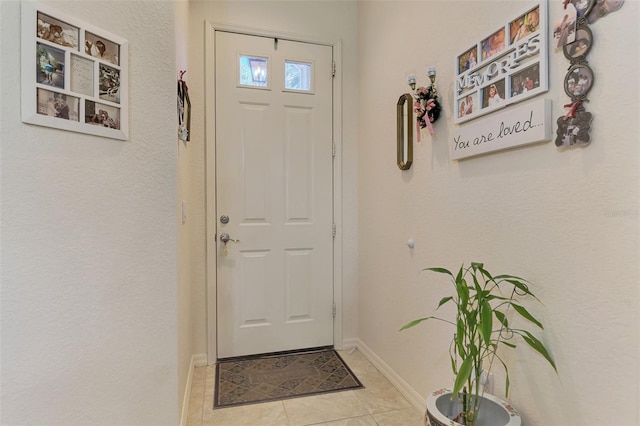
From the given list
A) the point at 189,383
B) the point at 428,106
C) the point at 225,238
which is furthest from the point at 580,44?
the point at 189,383

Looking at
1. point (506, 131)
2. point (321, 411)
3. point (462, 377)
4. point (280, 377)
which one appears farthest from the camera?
point (280, 377)

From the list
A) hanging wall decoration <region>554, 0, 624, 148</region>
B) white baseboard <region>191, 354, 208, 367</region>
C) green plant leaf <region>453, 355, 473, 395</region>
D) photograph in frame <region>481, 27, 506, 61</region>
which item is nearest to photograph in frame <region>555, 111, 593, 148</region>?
hanging wall decoration <region>554, 0, 624, 148</region>

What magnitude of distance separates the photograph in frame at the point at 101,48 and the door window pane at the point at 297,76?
A: 4.71ft

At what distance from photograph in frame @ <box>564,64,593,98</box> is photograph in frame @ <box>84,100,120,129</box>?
5.07 feet

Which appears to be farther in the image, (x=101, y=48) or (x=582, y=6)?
(x=101, y=48)

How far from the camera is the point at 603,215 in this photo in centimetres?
101

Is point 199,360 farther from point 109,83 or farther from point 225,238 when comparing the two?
point 109,83

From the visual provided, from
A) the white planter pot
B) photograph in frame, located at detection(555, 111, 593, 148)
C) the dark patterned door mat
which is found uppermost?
photograph in frame, located at detection(555, 111, 593, 148)

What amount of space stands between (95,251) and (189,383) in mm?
1192

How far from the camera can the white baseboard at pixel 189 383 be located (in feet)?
5.68

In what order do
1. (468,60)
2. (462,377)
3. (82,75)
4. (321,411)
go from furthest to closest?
1. (321,411)
2. (468,60)
3. (82,75)
4. (462,377)

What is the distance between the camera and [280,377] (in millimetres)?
2254

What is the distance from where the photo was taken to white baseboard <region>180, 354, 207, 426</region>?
173 cm

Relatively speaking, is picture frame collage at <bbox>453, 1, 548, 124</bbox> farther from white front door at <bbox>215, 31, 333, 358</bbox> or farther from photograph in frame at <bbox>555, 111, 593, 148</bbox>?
white front door at <bbox>215, 31, 333, 358</bbox>
